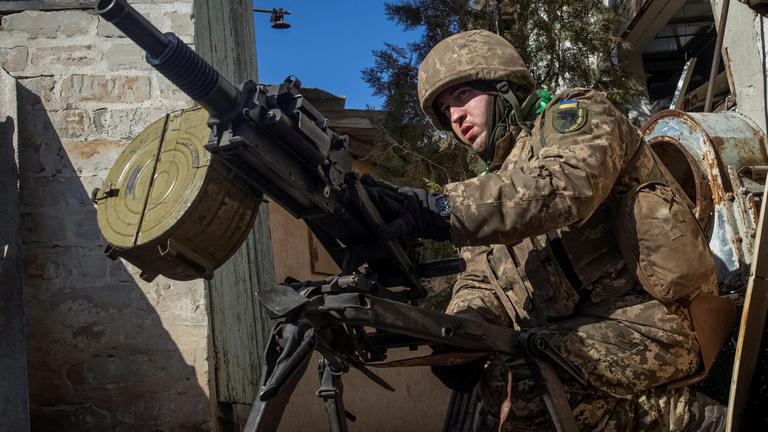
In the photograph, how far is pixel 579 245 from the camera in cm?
295

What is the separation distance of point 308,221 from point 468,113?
1.09 meters

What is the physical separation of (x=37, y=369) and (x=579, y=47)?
4.83 metres

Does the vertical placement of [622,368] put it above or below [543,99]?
below

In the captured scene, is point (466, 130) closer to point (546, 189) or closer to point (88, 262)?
point (546, 189)

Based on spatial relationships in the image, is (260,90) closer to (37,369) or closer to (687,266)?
(687,266)

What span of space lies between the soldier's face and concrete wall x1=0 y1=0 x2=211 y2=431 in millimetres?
2041

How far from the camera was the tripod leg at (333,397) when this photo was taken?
2.33 meters

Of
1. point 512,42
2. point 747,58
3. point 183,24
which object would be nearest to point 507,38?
point 512,42

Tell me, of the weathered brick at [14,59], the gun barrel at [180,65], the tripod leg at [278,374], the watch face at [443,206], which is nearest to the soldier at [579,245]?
the watch face at [443,206]

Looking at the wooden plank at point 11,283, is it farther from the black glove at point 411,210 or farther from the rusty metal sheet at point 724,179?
the rusty metal sheet at point 724,179

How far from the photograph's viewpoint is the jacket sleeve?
2.47 m

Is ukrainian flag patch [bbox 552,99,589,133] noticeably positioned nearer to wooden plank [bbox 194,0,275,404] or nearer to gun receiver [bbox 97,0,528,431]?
gun receiver [bbox 97,0,528,431]

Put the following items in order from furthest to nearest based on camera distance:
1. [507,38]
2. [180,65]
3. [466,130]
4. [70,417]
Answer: [507,38] → [70,417] → [466,130] → [180,65]

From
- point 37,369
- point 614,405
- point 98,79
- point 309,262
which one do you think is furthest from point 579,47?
point 37,369
